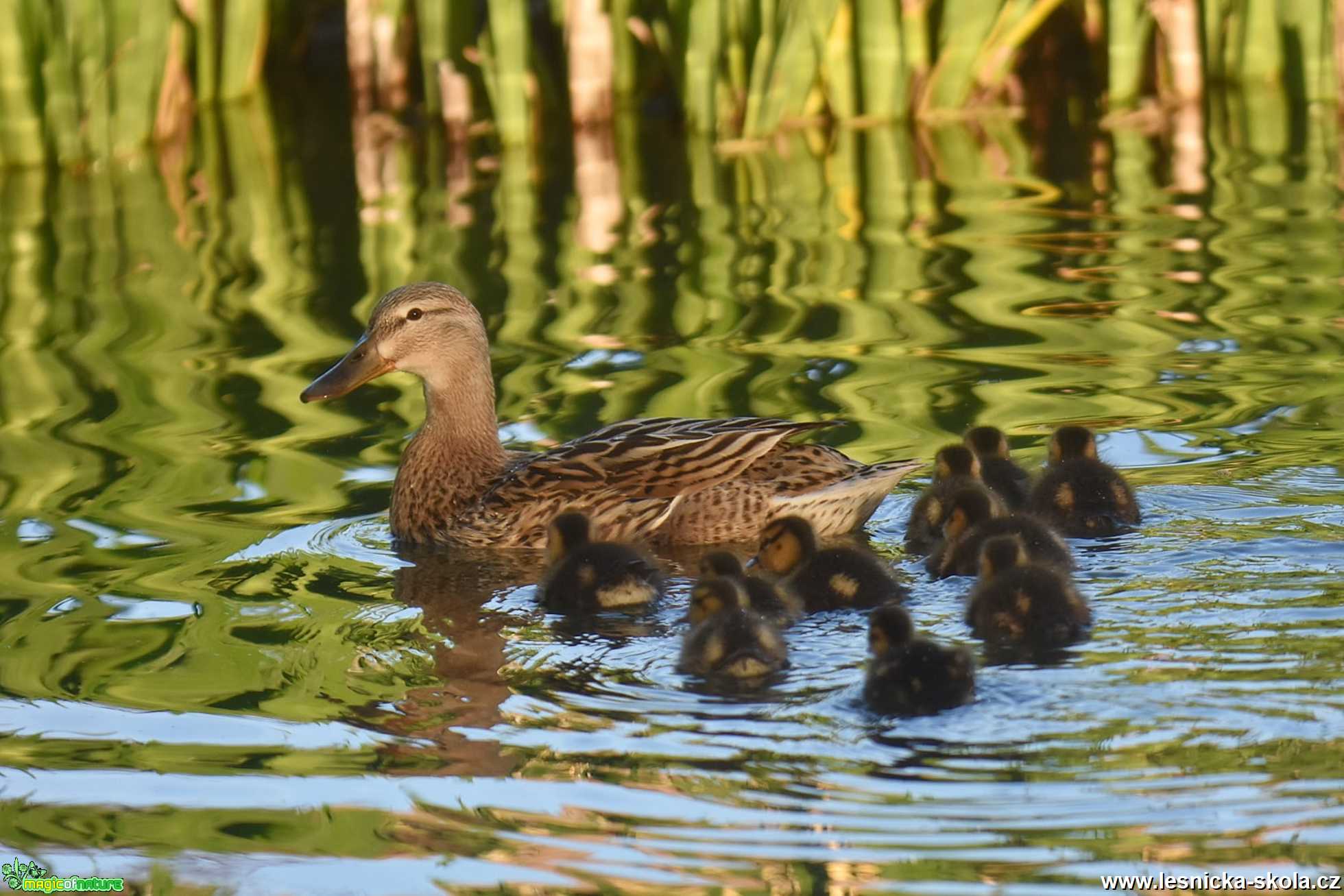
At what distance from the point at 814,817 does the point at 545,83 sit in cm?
1178

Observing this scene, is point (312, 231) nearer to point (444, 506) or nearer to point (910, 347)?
point (910, 347)

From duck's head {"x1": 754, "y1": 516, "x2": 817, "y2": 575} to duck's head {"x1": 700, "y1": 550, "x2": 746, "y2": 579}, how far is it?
36cm

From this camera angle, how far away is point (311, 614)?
6410 millimetres

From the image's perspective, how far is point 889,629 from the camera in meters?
5.43

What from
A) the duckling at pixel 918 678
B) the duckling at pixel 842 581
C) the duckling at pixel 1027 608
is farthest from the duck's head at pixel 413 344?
the duckling at pixel 918 678

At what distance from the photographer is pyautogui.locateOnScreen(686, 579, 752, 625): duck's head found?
18.9 ft

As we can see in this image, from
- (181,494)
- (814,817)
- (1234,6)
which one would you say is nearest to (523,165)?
(1234,6)

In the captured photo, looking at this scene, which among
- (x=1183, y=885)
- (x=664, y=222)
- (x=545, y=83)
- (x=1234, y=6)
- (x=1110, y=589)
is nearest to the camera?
(x=1183, y=885)

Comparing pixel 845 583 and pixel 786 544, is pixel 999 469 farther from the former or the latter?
pixel 845 583

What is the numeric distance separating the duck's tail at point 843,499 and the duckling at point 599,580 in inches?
29.2

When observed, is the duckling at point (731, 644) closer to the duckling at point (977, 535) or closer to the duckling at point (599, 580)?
the duckling at point (599, 580)

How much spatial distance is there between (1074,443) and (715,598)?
1.84 meters

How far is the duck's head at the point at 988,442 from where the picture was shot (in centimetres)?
746

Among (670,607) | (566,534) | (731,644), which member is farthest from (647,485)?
(731,644)
